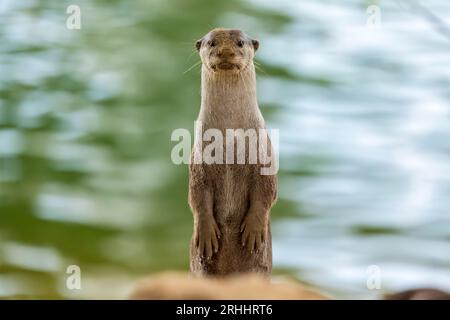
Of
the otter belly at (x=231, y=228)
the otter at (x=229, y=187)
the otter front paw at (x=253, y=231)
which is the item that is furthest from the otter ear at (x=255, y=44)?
the otter front paw at (x=253, y=231)

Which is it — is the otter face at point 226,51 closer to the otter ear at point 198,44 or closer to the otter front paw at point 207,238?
the otter ear at point 198,44

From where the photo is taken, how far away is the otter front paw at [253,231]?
309 centimetres

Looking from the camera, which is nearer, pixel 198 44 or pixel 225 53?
pixel 225 53

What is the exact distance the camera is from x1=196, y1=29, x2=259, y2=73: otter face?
3051mm

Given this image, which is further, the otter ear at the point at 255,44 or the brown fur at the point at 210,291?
the otter ear at the point at 255,44

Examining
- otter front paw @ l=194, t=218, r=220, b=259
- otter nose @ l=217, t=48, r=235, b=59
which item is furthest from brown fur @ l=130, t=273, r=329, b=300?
otter nose @ l=217, t=48, r=235, b=59

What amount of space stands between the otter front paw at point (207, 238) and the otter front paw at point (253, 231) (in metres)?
0.09

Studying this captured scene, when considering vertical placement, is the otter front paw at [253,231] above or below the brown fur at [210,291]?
above

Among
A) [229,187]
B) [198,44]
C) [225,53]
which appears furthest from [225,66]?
[229,187]

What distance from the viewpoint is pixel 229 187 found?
10.3 feet

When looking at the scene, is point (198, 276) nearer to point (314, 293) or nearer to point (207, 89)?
point (207, 89)

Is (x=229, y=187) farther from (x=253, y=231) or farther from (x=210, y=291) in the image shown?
(x=210, y=291)

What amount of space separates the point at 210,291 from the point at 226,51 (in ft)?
3.40
